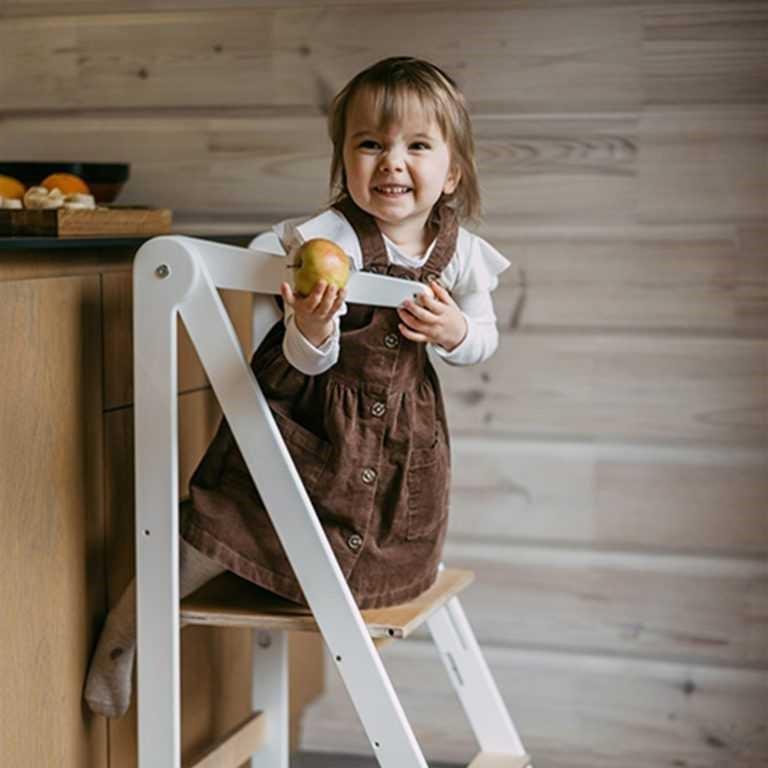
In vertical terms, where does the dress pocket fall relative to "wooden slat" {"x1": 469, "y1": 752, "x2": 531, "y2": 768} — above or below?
above

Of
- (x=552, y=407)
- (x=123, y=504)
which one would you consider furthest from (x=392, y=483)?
(x=552, y=407)

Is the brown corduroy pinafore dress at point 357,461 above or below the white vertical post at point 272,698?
above

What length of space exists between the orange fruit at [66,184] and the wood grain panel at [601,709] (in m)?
0.89

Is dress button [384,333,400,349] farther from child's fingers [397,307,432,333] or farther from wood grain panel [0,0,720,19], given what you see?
wood grain panel [0,0,720,19]

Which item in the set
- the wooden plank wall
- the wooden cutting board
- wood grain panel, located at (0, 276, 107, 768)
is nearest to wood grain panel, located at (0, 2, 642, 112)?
the wooden plank wall

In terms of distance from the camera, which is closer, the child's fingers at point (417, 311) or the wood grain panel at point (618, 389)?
the child's fingers at point (417, 311)

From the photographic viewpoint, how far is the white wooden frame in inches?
61.7

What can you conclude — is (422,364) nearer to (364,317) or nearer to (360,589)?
(364,317)

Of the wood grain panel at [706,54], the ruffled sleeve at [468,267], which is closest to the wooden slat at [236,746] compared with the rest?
the ruffled sleeve at [468,267]

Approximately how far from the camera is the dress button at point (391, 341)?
1623 mm

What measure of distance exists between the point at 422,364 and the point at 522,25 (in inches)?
29.0

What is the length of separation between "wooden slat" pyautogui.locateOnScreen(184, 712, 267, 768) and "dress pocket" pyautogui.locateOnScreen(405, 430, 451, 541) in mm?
→ 401

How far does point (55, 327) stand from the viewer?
62.8 inches

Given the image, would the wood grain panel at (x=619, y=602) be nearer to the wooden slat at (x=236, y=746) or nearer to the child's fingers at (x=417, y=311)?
the wooden slat at (x=236, y=746)
